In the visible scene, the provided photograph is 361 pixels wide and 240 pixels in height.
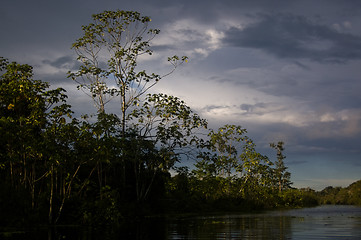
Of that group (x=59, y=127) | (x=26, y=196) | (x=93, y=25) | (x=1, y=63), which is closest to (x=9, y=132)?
(x=59, y=127)

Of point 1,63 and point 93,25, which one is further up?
point 93,25

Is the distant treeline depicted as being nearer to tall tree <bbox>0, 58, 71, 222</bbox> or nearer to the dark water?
the dark water

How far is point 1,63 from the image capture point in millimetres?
31172

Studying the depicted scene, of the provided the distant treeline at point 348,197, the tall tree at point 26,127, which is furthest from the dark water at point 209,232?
the distant treeline at point 348,197

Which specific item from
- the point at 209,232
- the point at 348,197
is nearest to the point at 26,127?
the point at 209,232

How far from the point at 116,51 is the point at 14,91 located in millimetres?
14074

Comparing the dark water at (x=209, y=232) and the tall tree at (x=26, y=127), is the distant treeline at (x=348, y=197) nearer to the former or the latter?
the dark water at (x=209, y=232)

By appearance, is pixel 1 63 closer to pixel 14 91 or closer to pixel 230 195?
pixel 14 91

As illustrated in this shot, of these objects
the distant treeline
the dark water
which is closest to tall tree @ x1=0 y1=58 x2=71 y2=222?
the dark water

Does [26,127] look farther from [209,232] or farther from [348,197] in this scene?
[348,197]

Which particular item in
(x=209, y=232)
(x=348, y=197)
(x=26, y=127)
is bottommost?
(x=348, y=197)

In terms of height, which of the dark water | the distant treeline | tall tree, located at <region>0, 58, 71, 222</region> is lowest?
the distant treeline

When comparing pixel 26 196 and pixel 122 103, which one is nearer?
pixel 26 196

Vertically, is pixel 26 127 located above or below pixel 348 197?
above
